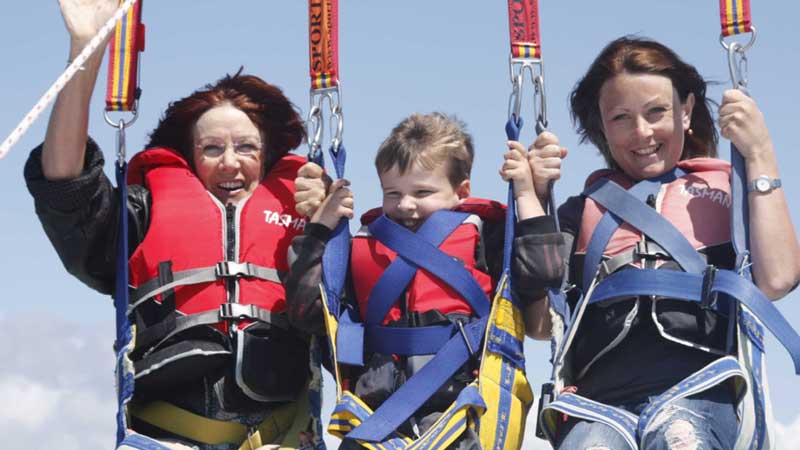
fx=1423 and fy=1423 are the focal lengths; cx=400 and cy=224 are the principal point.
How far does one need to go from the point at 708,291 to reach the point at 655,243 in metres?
0.39

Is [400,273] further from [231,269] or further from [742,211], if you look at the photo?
[742,211]

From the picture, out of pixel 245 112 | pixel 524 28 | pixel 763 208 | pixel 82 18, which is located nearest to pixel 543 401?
pixel 763 208

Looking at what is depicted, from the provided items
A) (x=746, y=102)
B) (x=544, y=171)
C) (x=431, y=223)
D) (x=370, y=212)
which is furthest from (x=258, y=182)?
(x=746, y=102)

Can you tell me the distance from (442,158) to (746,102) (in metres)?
1.35

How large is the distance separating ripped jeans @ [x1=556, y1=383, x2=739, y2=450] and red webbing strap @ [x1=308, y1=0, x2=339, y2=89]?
194cm

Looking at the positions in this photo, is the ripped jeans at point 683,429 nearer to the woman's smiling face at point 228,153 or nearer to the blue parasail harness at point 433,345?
the blue parasail harness at point 433,345

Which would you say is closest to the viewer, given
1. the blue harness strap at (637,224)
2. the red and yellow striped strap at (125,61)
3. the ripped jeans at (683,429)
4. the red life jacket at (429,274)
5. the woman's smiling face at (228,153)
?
the ripped jeans at (683,429)

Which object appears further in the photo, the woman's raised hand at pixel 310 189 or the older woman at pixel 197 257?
the woman's raised hand at pixel 310 189

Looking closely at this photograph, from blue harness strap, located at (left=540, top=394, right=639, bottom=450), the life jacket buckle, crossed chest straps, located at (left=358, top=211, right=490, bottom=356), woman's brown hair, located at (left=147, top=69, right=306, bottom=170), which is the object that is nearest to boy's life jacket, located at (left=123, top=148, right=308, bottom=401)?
woman's brown hair, located at (left=147, top=69, right=306, bottom=170)

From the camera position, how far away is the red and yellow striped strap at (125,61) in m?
6.67

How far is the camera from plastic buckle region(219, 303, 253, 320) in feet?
21.2

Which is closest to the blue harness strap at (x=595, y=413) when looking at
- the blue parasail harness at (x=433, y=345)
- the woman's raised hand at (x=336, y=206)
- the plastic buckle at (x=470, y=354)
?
the blue parasail harness at (x=433, y=345)

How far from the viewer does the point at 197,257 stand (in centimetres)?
662

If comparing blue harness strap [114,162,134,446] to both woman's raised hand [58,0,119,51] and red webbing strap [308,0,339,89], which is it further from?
red webbing strap [308,0,339,89]
